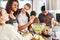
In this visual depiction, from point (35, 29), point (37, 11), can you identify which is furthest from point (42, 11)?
point (35, 29)

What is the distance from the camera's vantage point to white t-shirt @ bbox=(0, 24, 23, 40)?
2.84 ft

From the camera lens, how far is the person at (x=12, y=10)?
0.90 metres

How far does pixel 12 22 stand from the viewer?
896mm

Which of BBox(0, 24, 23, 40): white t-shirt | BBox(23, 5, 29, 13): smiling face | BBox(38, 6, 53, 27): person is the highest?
BBox(23, 5, 29, 13): smiling face

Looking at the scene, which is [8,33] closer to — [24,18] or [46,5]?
[24,18]

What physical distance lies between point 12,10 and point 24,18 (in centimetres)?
11

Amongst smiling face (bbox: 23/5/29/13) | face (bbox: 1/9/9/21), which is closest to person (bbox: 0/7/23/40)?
face (bbox: 1/9/9/21)

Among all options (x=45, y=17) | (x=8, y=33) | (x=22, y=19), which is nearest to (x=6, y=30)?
(x=8, y=33)

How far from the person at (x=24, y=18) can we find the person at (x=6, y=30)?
0.21 ft

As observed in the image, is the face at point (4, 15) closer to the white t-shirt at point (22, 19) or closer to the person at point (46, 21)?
the white t-shirt at point (22, 19)

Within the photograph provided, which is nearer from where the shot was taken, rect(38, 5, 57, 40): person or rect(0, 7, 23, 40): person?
rect(0, 7, 23, 40): person

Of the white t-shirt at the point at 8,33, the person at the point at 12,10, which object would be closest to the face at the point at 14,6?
the person at the point at 12,10

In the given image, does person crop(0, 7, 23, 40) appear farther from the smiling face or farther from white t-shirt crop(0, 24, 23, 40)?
the smiling face

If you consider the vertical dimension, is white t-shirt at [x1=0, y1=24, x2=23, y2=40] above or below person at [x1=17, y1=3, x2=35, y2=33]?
below
